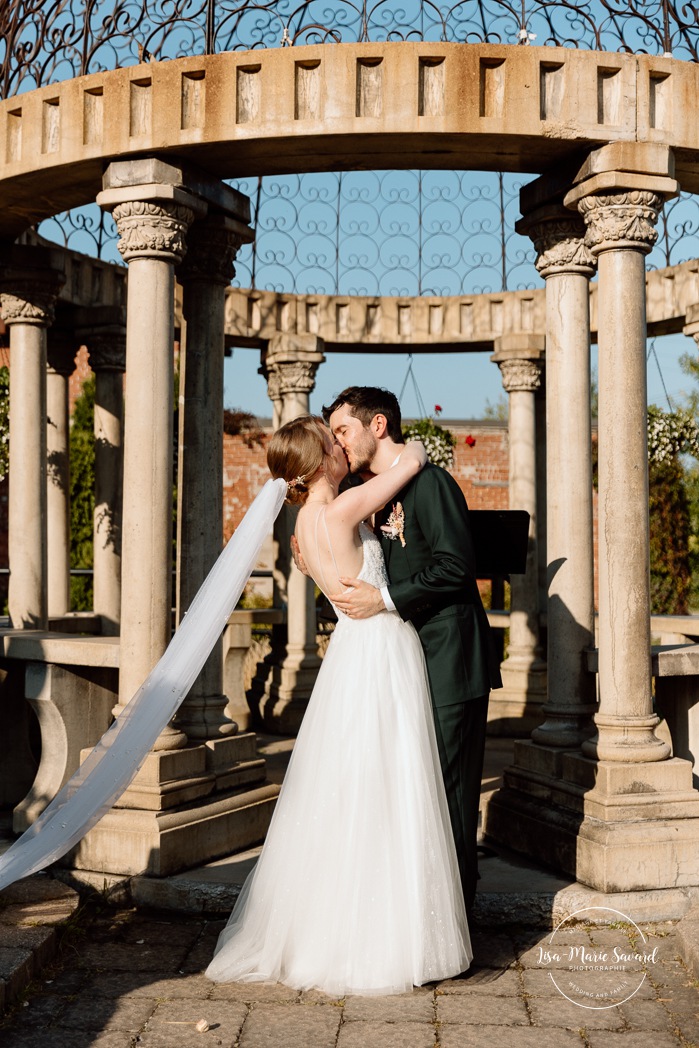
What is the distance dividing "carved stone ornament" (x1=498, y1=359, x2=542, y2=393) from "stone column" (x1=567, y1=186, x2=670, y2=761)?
5.82 meters

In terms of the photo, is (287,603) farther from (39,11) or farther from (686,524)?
(686,524)

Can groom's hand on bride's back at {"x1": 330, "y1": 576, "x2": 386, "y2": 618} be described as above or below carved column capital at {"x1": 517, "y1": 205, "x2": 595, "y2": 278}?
below

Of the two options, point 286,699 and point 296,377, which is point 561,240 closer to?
point 296,377

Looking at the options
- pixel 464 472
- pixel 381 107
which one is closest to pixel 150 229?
pixel 381 107

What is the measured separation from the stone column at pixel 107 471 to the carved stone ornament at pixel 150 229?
4.71m

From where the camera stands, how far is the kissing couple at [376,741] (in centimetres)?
457

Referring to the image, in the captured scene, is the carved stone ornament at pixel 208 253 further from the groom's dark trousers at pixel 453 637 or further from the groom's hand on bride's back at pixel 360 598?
the groom's hand on bride's back at pixel 360 598

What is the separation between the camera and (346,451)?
5.18 meters

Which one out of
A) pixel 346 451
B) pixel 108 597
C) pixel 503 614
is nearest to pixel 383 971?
pixel 346 451

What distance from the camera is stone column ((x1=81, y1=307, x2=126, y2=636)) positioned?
36.1ft

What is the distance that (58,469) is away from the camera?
10.9m

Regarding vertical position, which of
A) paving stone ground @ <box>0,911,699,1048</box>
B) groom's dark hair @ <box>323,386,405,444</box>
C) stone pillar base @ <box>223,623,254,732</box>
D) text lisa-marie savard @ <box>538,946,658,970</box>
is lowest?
text lisa-marie savard @ <box>538,946,658,970</box>

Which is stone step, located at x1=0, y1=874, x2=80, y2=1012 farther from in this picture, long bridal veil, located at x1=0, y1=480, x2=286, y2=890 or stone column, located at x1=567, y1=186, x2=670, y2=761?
stone column, located at x1=567, y1=186, x2=670, y2=761
